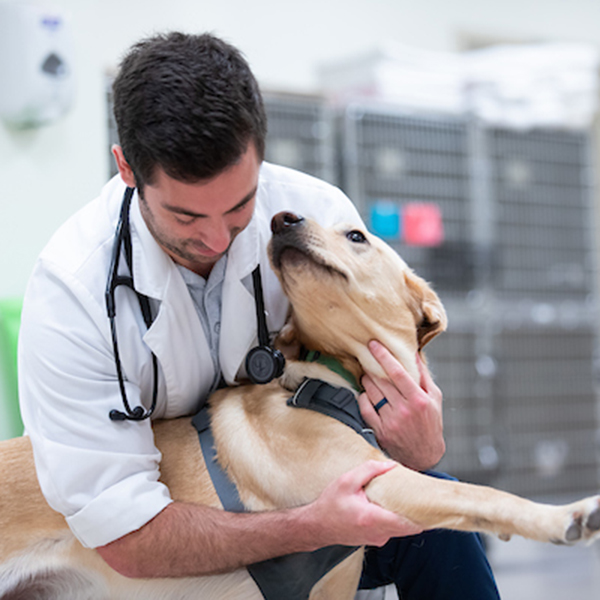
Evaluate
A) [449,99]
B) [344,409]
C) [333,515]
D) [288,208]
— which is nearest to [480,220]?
[449,99]

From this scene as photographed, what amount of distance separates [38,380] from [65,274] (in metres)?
0.20

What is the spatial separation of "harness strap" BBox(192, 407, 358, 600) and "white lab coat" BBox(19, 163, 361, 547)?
0.41 feet

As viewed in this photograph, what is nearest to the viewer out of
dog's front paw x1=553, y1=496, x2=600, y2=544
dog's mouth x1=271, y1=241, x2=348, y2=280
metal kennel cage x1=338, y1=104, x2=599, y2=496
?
dog's front paw x1=553, y1=496, x2=600, y2=544

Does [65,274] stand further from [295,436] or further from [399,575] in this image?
[399,575]

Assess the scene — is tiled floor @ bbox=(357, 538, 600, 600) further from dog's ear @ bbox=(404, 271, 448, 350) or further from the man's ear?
the man's ear

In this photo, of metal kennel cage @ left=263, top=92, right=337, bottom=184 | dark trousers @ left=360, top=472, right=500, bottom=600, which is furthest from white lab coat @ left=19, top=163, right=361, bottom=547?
metal kennel cage @ left=263, top=92, right=337, bottom=184

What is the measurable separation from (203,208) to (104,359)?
13.8 inches

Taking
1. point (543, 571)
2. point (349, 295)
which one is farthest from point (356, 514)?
point (543, 571)

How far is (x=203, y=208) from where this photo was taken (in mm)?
1297

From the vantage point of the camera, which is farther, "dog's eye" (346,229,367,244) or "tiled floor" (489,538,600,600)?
"tiled floor" (489,538,600,600)

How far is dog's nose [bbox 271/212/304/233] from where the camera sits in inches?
57.4

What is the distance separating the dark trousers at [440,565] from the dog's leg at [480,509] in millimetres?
417

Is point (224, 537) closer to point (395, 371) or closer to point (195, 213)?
point (395, 371)

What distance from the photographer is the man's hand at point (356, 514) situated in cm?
122
